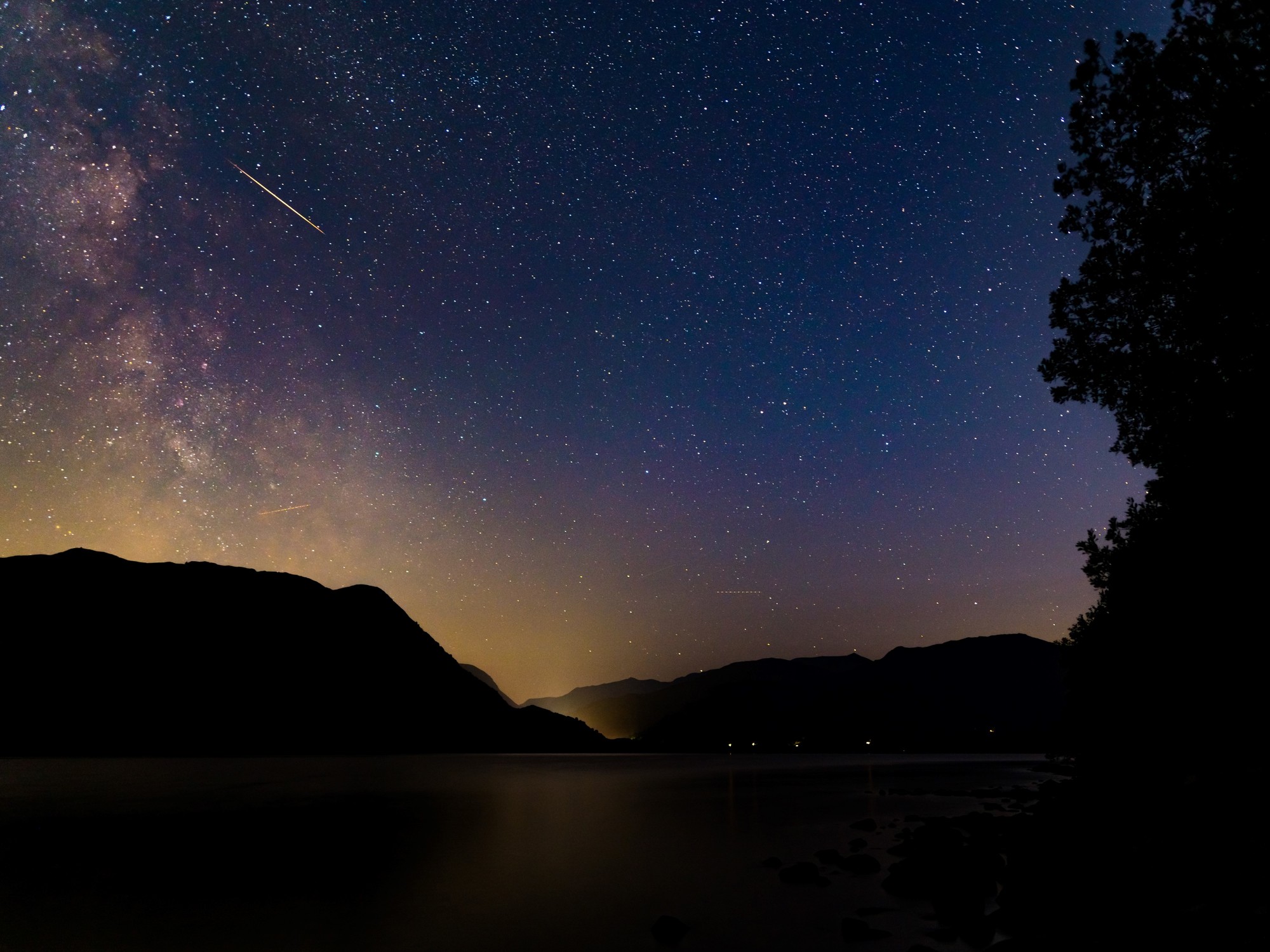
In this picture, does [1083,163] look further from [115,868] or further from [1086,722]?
[115,868]

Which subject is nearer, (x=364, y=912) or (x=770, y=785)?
(x=364, y=912)

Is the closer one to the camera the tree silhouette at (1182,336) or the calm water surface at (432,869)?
the tree silhouette at (1182,336)

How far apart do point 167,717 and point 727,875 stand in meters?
197

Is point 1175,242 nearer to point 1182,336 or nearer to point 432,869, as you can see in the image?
point 1182,336

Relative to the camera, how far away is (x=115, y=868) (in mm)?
23594

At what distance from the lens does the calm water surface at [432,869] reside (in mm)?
15562

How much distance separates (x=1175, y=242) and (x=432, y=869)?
2707cm

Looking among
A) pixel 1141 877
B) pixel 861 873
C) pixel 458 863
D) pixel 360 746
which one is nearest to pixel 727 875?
pixel 861 873

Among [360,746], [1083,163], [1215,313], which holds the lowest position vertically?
[360,746]

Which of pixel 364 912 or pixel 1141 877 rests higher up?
pixel 1141 877

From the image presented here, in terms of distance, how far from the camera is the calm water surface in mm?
15562

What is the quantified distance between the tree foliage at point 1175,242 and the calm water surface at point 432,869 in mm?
11966

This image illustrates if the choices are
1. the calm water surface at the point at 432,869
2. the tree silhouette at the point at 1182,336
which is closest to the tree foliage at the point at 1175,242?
the tree silhouette at the point at 1182,336

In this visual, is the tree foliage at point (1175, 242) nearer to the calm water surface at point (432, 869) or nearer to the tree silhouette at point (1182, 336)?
the tree silhouette at point (1182, 336)
